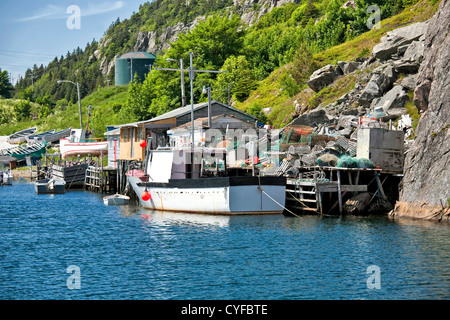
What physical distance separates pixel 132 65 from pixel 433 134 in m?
122

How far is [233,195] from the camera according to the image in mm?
36969

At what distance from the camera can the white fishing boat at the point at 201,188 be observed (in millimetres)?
36969

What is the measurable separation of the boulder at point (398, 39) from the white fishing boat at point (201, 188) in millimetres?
20385

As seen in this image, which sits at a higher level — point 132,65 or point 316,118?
point 132,65

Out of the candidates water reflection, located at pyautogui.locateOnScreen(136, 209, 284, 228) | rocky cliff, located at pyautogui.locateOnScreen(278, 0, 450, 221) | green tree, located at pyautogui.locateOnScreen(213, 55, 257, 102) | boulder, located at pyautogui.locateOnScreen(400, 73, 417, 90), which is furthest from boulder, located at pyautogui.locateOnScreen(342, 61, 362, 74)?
water reflection, located at pyautogui.locateOnScreen(136, 209, 284, 228)

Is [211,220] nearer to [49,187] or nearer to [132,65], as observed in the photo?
[49,187]

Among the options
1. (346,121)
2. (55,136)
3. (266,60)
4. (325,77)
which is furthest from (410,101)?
(55,136)

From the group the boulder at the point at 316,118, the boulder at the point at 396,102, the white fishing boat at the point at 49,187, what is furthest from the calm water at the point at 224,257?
the white fishing boat at the point at 49,187

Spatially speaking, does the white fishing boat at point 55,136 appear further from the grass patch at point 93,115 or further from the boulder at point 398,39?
the boulder at point 398,39

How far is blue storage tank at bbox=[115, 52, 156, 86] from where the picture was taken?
149 meters

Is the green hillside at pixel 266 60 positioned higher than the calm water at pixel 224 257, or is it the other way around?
the green hillside at pixel 266 60

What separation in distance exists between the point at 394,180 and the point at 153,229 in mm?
16633

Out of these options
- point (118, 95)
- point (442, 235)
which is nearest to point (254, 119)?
point (442, 235)

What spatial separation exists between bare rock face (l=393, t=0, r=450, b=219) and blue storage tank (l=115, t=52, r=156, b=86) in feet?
377
